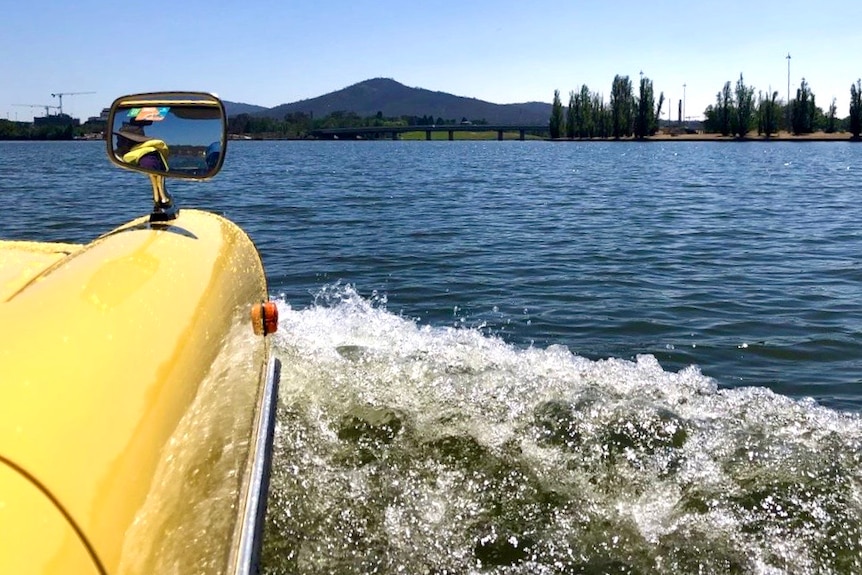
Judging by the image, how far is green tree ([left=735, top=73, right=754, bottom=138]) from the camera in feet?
350

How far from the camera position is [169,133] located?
2680 millimetres

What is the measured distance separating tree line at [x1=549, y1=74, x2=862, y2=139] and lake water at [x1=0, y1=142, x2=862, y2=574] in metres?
99.8

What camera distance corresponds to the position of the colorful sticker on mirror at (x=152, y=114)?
104 inches

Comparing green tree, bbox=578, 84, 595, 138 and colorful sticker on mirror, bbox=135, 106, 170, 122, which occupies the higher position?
green tree, bbox=578, 84, 595, 138

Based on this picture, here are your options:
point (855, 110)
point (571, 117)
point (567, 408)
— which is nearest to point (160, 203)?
point (567, 408)

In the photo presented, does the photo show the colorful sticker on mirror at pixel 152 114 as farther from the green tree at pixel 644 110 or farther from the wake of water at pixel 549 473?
the green tree at pixel 644 110

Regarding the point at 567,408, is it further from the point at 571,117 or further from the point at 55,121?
the point at 55,121

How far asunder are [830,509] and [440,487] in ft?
5.03

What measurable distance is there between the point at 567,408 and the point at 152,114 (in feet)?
7.99

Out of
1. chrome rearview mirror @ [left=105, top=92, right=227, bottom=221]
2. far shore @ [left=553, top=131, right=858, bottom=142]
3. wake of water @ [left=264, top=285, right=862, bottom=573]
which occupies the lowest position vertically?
wake of water @ [left=264, top=285, right=862, bottom=573]

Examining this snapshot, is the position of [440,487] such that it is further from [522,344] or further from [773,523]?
[522,344]

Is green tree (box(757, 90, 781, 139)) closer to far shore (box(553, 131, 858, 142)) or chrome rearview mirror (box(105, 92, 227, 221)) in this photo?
far shore (box(553, 131, 858, 142))

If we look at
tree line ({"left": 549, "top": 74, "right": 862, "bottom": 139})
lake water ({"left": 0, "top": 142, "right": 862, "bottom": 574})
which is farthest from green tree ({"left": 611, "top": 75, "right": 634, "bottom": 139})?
lake water ({"left": 0, "top": 142, "right": 862, "bottom": 574})

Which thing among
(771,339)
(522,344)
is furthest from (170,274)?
(771,339)
